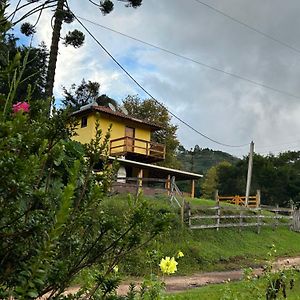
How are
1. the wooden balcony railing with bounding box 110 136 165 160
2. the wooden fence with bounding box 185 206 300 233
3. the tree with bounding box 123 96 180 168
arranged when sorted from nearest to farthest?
1. the wooden fence with bounding box 185 206 300 233
2. the wooden balcony railing with bounding box 110 136 165 160
3. the tree with bounding box 123 96 180 168

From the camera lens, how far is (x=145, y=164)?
31.5 meters

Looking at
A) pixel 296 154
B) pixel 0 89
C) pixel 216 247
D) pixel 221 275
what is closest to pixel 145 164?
pixel 216 247

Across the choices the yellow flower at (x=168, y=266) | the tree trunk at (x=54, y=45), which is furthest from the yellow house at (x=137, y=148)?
the yellow flower at (x=168, y=266)

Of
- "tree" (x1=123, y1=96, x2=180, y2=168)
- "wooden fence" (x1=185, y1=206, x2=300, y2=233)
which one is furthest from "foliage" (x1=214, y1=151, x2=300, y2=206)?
"wooden fence" (x1=185, y1=206, x2=300, y2=233)

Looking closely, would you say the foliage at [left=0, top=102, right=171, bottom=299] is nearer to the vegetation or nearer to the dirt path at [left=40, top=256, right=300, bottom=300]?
the dirt path at [left=40, top=256, right=300, bottom=300]

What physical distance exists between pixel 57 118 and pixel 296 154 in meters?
74.0

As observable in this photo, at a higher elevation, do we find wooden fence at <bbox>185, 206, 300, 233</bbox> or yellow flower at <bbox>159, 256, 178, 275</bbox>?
yellow flower at <bbox>159, 256, 178, 275</bbox>

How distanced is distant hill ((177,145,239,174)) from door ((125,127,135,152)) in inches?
1261

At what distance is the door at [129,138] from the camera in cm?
3109

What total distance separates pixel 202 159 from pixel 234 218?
5886 cm

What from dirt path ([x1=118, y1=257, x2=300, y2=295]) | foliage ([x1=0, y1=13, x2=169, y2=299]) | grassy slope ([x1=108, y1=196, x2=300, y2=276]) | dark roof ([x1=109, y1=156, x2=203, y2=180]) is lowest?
dirt path ([x1=118, y1=257, x2=300, y2=295])

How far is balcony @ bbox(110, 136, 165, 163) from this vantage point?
31000 mm

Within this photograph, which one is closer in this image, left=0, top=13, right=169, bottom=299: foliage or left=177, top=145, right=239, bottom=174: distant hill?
left=0, top=13, right=169, bottom=299: foliage

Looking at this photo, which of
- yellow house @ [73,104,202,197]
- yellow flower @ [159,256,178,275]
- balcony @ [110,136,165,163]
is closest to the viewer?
yellow flower @ [159,256,178,275]
